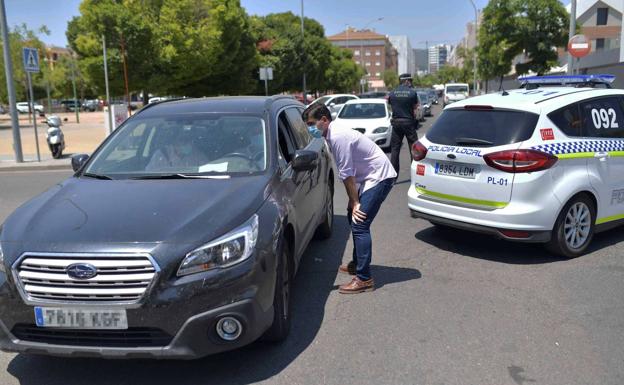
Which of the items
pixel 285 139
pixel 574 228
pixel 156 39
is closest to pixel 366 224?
pixel 285 139

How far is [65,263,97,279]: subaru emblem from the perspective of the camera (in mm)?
3000

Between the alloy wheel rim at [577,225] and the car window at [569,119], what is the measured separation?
720 mm

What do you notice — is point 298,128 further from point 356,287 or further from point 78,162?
point 78,162

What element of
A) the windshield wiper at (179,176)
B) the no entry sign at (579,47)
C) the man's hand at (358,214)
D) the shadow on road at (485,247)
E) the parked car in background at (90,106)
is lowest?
the shadow on road at (485,247)

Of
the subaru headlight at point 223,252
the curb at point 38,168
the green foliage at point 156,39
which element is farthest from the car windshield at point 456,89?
the subaru headlight at point 223,252

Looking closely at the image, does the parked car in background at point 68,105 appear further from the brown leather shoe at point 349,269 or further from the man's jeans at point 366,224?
the man's jeans at point 366,224

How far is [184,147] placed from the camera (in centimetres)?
448

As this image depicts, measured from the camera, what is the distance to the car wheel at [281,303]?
3.60 m

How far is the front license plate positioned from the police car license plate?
3708 millimetres

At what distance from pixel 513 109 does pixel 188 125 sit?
315 cm

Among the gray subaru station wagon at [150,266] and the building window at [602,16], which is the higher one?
the building window at [602,16]

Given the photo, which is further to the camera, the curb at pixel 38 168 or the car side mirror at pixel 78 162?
the curb at pixel 38 168

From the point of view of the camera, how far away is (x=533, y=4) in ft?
102

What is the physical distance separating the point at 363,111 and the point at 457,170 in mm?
11212
